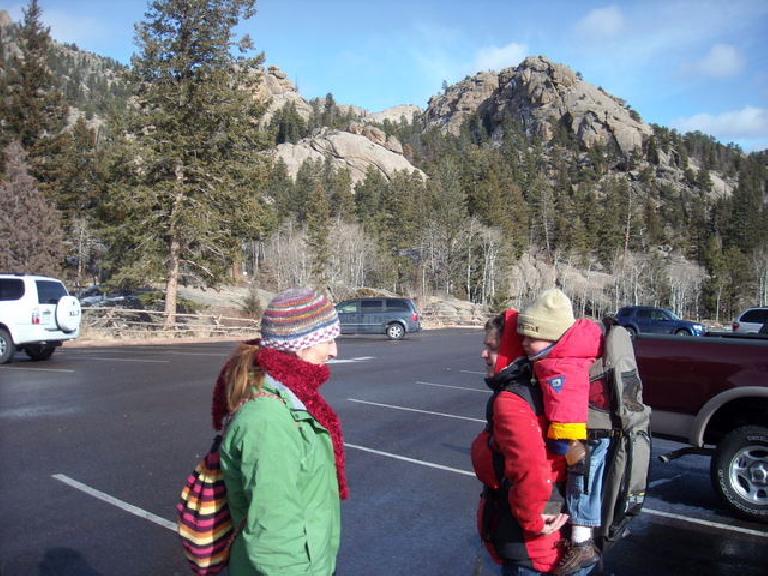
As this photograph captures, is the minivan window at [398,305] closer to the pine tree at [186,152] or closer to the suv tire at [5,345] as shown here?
the pine tree at [186,152]

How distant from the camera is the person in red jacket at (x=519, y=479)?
Result: 261 cm

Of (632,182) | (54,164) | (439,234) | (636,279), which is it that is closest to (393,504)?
(54,164)

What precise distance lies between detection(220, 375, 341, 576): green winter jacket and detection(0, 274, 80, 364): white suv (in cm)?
1523

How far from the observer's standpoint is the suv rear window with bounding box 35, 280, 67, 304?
15750 millimetres

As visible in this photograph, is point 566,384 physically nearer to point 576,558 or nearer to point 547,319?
point 547,319

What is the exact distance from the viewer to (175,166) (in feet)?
97.2

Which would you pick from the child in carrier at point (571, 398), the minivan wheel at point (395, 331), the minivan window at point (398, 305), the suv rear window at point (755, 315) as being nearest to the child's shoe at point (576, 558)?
the child in carrier at point (571, 398)

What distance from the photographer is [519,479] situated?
8.60 ft

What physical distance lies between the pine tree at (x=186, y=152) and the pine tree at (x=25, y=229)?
9.02 metres

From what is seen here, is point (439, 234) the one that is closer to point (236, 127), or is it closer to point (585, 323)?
point (236, 127)

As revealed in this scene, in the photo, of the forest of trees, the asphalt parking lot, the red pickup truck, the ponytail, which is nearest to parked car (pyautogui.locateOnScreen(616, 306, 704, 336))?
the forest of trees

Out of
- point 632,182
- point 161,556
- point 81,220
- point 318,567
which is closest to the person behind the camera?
point 318,567

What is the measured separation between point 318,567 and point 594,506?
49.8 inches

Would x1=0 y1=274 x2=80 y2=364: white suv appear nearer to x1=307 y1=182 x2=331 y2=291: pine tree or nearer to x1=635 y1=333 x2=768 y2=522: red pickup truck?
x1=635 y1=333 x2=768 y2=522: red pickup truck
